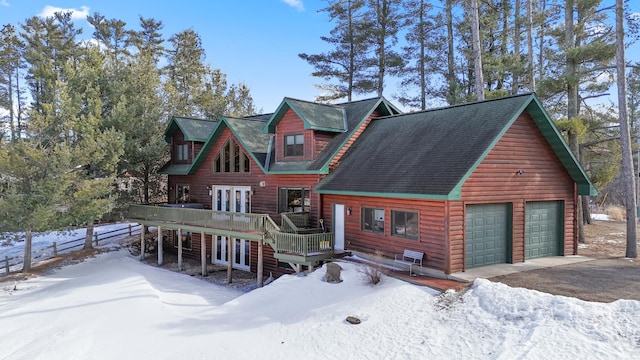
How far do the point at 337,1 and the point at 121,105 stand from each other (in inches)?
708

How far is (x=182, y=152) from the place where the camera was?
23500 mm

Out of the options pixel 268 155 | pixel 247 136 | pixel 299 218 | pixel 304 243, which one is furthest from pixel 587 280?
pixel 247 136

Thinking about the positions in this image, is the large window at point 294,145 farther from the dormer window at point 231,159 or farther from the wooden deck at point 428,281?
the wooden deck at point 428,281

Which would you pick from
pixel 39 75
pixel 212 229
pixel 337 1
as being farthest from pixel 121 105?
pixel 337 1

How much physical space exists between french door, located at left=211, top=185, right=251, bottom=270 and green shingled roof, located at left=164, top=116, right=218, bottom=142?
330 cm

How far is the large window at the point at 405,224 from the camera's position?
13.0 meters

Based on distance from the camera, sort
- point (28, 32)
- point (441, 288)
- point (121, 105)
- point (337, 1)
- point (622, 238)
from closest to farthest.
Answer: point (441, 288)
point (622, 238)
point (121, 105)
point (337, 1)
point (28, 32)

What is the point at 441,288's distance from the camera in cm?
1067

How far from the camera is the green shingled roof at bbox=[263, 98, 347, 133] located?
16.9m

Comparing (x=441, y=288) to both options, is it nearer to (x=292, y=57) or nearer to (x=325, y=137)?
(x=325, y=137)

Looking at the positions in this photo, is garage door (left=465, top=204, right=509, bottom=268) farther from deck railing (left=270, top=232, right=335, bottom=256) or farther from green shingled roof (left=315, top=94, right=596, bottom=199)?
deck railing (left=270, top=232, right=335, bottom=256)

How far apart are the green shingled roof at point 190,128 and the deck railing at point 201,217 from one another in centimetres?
439

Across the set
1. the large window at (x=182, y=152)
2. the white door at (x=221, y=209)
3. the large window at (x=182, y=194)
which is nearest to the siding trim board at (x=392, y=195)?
the white door at (x=221, y=209)

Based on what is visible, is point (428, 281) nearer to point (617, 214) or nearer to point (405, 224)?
point (405, 224)
